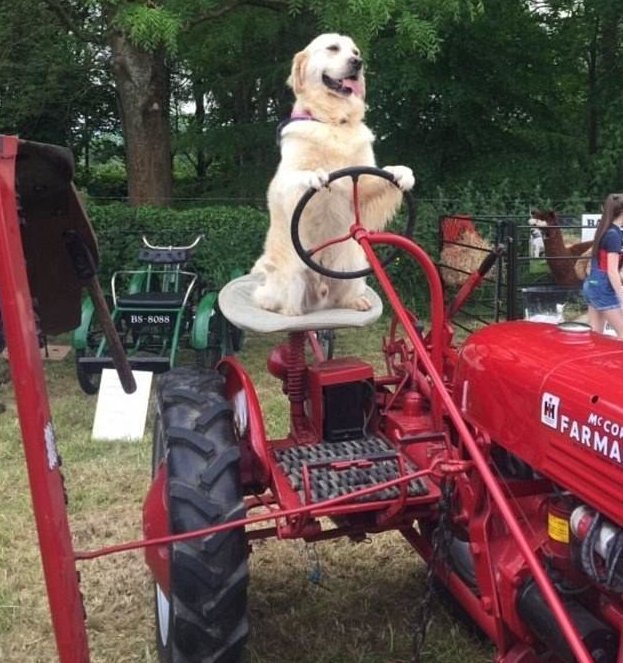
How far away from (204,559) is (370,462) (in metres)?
0.62

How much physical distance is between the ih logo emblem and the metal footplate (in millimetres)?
660

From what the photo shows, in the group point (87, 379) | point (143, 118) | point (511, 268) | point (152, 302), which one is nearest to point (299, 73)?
point (152, 302)

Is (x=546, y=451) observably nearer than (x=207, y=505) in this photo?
Yes

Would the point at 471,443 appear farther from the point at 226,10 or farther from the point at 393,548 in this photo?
the point at 226,10

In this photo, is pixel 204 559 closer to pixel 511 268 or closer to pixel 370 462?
pixel 370 462

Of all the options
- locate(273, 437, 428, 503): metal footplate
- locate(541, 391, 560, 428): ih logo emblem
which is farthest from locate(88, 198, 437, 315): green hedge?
locate(541, 391, 560, 428): ih logo emblem

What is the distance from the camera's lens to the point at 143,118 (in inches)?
387

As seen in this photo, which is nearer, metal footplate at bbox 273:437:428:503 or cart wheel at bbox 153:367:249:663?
cart wheel at bbox 153:367:249:663

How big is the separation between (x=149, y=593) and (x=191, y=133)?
34.2 feet

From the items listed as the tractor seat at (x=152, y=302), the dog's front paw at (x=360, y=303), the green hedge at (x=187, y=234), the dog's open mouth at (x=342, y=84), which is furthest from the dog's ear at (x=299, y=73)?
the green hedge at (x=187, y=234)

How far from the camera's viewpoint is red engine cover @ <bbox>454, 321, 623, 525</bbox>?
1.92 m

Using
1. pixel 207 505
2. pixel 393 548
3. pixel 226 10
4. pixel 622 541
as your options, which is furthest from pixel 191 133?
pixel 622 541

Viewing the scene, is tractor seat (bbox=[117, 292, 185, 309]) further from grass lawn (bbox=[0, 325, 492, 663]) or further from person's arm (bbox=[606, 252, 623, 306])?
person's arm (bbox=[606, 252, 623, 306])

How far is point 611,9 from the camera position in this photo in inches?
513
